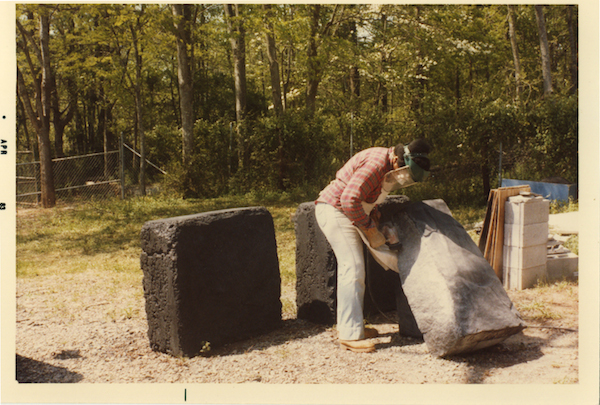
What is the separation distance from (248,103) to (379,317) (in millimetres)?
17497

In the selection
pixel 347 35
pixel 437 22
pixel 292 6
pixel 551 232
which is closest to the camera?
pixel 551 232

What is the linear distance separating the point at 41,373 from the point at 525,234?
5.15 m

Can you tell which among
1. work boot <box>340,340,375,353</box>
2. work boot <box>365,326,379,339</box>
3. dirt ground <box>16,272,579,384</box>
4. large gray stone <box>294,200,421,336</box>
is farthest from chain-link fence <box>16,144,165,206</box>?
work boot <box>340,340,375,353</box>

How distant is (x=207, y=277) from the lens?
4.54 metres

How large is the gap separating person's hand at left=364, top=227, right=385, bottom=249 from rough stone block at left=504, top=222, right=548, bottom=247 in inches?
96.0

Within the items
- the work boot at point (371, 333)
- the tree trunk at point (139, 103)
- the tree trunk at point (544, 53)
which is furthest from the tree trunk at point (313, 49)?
the work boot at point (371, 333)

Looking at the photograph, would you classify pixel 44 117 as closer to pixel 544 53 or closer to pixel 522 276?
pixel 522 276

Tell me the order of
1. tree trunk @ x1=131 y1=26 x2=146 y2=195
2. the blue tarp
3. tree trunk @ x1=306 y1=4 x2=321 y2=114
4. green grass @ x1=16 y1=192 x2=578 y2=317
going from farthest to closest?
1. tree trunk @ x1=306 y1=4 x2=321 y2=114
2. tree trunk @ x1=131 y1=26 x2=146 y2=195
3. the blue tarp
4. green grass @ x1=16 y1=192 x2=578 y2=317

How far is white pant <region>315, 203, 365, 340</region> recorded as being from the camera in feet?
14.5

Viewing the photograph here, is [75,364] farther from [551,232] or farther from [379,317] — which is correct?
[551,232]

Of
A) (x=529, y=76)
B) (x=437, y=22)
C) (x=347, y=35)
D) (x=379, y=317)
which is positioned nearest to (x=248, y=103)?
(x=347, y=35)

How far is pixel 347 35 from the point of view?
922 inches

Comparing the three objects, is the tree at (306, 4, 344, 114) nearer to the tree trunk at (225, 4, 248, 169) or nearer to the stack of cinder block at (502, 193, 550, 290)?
the tree trunk at (225, 4, 248, 169)

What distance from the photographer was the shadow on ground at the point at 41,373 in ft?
14.0
